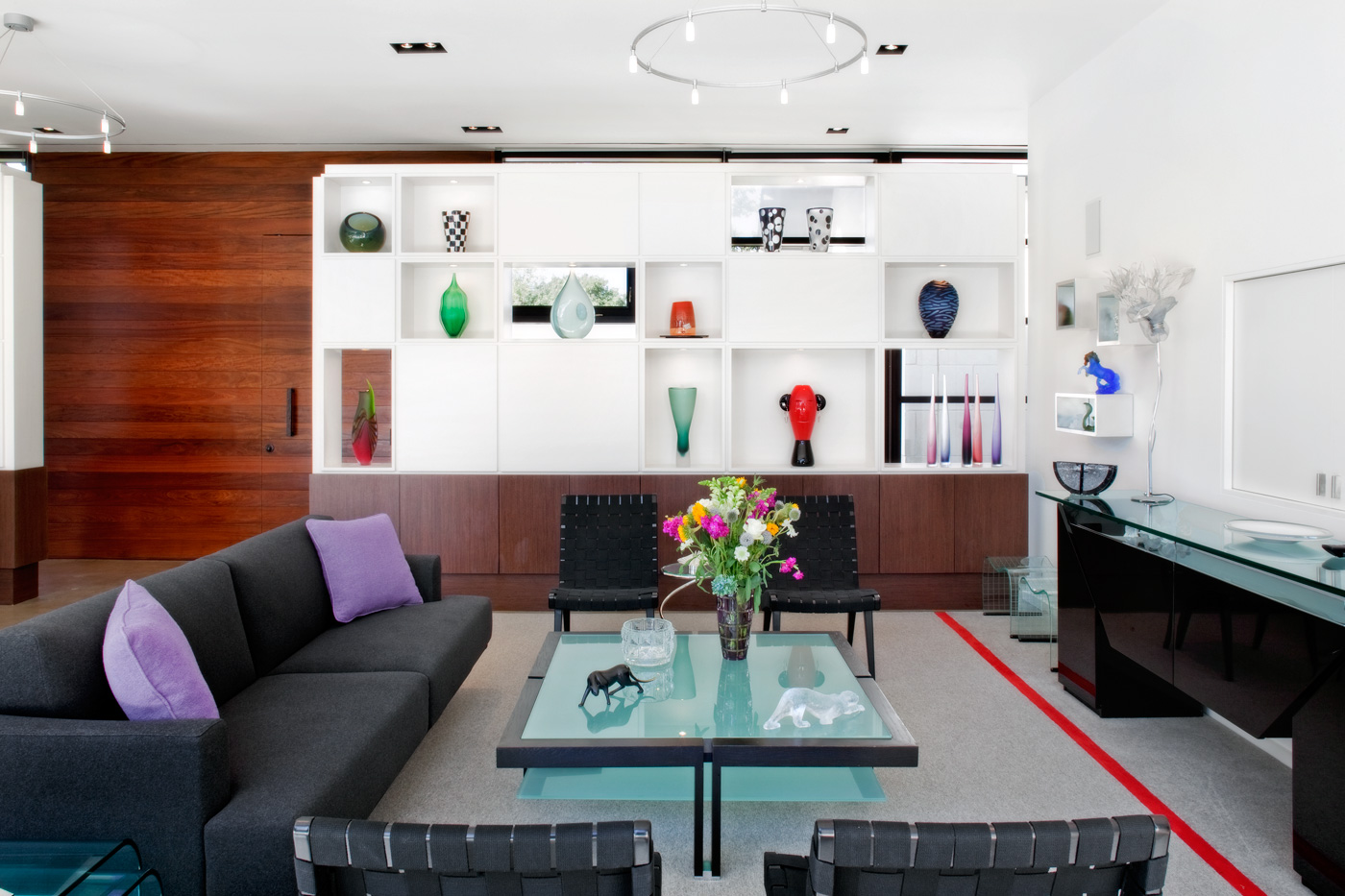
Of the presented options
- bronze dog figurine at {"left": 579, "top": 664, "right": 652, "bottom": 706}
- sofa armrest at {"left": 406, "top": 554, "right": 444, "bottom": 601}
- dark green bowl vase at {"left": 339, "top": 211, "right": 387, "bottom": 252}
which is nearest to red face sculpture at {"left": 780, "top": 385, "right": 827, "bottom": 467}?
sofa armrest at {"left": 406, "top": 554, "right": 444, "bottom": 601}

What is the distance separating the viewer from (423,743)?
3.37 m

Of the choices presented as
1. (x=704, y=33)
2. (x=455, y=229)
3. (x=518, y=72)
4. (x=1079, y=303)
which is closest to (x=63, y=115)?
(x=455, y=229)

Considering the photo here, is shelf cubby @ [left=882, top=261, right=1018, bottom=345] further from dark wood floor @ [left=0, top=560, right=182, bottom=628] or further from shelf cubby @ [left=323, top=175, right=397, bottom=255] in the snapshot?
dark wood floor @ [left=0, top=560, right=182, bottom=628]

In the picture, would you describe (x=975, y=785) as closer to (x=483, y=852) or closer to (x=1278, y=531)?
(x=1278, y=531)

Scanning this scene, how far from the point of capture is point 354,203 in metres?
5.62

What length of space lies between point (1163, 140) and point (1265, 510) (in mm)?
1708

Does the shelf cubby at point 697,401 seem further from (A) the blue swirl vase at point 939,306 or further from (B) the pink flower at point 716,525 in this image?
(B) the pink flower at point 716,525

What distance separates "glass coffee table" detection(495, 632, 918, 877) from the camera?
241 cm

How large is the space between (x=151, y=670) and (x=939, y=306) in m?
4.64

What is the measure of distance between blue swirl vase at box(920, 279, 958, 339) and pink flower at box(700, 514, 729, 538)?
3.04 metres

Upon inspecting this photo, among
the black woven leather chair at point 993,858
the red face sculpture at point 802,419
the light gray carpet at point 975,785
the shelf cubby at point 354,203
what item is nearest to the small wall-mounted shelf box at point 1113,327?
the light gray carpet at point 975,785

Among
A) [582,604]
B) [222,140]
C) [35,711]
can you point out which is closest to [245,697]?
[35,711]

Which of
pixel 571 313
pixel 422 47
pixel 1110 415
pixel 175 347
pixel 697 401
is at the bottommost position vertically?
pixel 1110 415

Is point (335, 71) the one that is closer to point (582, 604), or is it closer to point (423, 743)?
point (582, 604)
